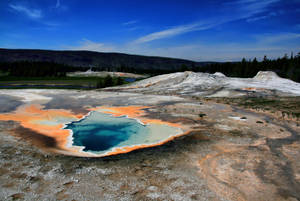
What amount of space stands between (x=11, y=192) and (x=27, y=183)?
607 millimetres

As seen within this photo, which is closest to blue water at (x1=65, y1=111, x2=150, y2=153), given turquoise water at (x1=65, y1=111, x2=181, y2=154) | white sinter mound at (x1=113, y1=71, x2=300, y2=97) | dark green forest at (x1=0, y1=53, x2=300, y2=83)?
turquoise water at (x1=65, y1=111, x2=181, y2=154)

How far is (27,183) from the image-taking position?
24.5 feet

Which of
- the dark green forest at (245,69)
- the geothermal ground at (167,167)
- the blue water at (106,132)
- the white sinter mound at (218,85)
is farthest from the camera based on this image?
the dark green forest at (245,69)

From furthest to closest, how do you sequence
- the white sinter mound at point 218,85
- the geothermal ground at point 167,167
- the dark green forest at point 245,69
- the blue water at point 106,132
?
the dark green forest at point 245,69 → the white sinter mound at point 218,85 → the blue water at point 106,132 → the geothermal ground at point 167,167

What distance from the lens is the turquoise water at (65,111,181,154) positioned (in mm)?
13168

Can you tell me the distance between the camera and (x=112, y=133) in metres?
15.9

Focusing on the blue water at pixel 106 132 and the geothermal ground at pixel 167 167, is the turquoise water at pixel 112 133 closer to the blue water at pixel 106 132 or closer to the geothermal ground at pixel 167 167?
the blue water at pixel 106 132

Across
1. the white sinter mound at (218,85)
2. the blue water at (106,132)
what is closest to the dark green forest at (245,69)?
the white sinter mound at (218,85)

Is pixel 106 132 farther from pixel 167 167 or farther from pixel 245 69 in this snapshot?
pixel 245 69

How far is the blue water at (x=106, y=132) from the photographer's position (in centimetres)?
1312

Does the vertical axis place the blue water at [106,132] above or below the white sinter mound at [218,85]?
below

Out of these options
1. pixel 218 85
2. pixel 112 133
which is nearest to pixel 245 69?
pixel 218 85

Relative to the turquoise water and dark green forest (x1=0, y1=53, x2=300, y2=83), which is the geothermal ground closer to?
the turquoise water

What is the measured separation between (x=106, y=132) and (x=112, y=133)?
0.61 m
